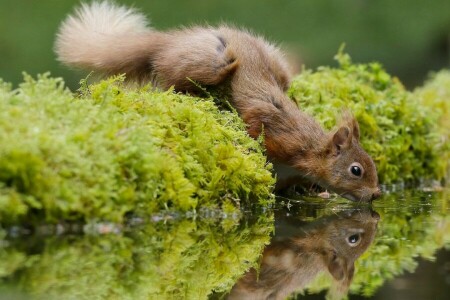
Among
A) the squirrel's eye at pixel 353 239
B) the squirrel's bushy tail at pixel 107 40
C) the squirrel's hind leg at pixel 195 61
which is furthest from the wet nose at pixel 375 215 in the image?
the squirrel's bushy tail at pixel 107 40

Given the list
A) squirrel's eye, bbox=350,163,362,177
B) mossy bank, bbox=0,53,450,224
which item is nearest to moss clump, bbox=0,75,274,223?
mossy bank, bbox=0,53,450,224

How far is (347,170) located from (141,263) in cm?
348

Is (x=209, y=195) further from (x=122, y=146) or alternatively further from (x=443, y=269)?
(x=443, y=269)

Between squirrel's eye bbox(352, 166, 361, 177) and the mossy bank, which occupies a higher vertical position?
squirrel's eye bbox(352, 166, 361, 177)

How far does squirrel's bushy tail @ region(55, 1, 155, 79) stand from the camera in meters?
8.17

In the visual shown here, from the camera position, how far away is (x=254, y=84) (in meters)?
7.83

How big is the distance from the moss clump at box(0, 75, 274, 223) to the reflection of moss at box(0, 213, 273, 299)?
20cm

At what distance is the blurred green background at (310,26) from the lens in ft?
55.9

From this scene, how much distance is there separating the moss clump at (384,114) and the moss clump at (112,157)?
78.9 inches

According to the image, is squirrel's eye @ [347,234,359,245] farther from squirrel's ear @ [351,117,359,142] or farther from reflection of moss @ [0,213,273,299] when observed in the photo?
squirrel's ear @ [351,117,359,142]

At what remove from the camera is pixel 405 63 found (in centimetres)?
1931

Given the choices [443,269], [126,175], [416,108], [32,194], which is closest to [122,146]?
[126,175]

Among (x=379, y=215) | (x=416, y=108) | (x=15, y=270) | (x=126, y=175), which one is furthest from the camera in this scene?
(x=416, y=108)

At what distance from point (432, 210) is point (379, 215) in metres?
0.50
